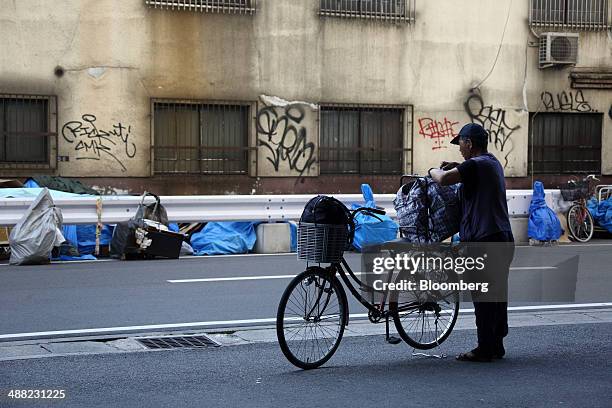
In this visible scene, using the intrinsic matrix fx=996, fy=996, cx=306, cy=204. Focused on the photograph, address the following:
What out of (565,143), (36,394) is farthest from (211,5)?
(36,394)

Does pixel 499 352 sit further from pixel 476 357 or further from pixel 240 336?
pixel 240 336

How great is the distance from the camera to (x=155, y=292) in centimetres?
1150

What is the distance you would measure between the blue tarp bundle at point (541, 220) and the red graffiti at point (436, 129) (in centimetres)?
535

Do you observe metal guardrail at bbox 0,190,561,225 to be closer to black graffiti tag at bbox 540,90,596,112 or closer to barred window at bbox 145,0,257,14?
barred window at bbox 145,0,257,14

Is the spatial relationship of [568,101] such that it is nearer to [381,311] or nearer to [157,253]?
[157,253]

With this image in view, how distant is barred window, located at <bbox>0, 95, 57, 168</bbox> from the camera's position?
19250mm

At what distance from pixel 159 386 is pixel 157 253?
7.63 m

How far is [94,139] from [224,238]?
5385 mm

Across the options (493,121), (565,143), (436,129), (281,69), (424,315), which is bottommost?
(424,315)

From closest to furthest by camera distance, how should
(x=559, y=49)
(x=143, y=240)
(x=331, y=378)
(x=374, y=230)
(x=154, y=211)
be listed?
1. (x=331, y=378)
2. (x=143, y=240)
3. (x=154, y=211)
4. (x=374, y=230)
5. (x=559, y=49)

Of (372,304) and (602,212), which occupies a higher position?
(602,212)

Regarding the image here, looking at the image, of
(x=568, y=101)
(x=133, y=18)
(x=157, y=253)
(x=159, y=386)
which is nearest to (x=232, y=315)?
(x=159, y=386)

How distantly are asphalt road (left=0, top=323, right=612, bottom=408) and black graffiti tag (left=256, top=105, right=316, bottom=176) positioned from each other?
12924 millimetres
